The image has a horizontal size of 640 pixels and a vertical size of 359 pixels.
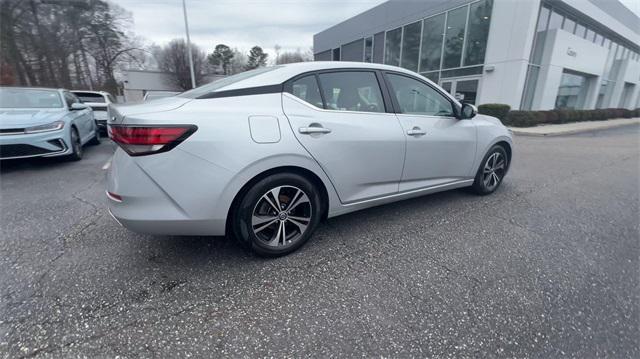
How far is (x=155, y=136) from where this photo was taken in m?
1.82

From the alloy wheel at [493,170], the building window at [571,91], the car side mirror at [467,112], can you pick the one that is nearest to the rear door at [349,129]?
the car side mirror at [467,112]

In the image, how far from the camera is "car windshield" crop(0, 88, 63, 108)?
5.31 meters

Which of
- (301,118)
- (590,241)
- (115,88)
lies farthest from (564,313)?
(115,88)

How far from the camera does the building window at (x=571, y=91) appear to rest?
654 inches

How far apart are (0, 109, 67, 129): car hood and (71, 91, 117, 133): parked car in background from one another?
3.36 metres

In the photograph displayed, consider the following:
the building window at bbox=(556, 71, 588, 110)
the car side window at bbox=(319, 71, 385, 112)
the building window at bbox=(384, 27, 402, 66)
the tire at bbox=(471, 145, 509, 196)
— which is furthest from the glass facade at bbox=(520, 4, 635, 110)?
the car side window at bbox=(319, 71, 385, 112)

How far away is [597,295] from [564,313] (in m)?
0.40

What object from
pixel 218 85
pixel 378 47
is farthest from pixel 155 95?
pixel 378 47

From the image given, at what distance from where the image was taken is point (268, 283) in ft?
6.72

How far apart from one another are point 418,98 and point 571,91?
70.2 ft

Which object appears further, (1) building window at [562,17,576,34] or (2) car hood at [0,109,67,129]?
(1) building window at [562,17,576,34]

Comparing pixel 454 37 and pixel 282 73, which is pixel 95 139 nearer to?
pixel 282 73

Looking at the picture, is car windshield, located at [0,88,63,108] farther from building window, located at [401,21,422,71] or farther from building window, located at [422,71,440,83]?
building window, located at [401,21,422,71]

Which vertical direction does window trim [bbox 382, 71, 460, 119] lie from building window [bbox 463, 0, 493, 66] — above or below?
below
